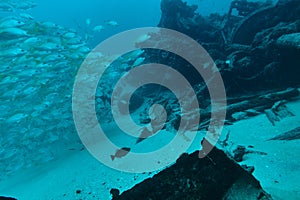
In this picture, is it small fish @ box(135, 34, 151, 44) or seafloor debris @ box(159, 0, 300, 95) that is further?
small fish @ box(135, 34, 151, 44)

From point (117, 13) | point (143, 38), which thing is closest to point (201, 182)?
point (143, 38)

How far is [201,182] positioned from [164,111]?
4.38 metres

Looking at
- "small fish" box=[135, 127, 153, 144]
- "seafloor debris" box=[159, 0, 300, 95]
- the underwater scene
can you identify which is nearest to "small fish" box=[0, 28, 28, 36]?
the underwater scene

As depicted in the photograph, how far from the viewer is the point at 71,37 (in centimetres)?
1234

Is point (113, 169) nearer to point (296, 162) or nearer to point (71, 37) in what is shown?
point (296, 162)

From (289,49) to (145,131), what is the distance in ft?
12.9

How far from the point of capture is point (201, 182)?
6.80 ft

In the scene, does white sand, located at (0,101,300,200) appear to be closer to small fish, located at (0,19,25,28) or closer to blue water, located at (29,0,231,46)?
small fish, located at (0,19,25,28)

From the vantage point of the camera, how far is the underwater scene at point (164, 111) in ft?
8.06

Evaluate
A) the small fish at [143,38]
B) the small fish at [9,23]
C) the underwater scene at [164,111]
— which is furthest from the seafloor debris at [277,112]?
the small fish at [9,23]

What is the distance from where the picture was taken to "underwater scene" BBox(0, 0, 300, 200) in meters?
2.46

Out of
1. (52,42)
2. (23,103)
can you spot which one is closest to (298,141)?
(52,42)

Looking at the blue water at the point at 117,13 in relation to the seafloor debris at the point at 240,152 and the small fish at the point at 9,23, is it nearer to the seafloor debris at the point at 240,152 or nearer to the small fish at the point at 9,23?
the small fish at the point at 9,23

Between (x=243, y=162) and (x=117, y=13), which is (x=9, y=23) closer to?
(x=243, y=162)
